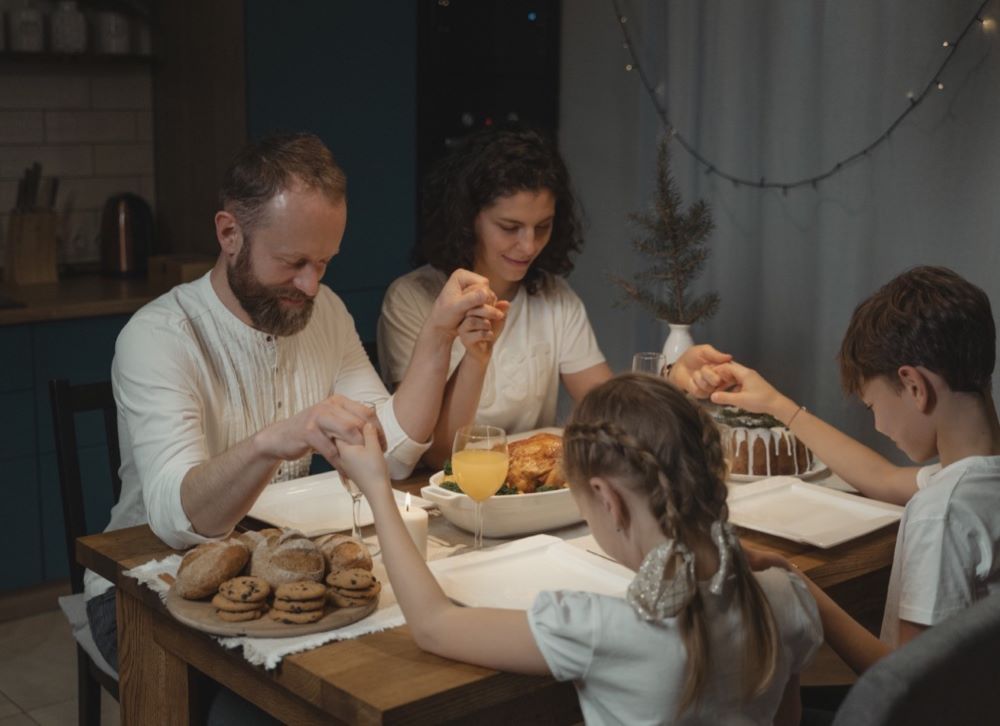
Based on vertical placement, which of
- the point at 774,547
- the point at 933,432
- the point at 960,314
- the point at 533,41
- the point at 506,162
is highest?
the point at 533,41

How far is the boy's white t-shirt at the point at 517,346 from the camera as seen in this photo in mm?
2787

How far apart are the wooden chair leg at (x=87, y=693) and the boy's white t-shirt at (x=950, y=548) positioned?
1376 mm

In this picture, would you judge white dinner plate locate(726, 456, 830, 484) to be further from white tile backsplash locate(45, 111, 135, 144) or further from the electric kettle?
white tile backsplash locate(45, 111, 135, 144)

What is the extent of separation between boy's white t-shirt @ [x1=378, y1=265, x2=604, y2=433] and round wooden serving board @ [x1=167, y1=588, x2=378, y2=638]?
1.11m

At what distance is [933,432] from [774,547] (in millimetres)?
300

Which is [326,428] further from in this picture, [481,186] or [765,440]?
[481,186]

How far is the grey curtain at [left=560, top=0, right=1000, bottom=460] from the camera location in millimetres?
3299

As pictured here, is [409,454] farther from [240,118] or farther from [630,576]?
→ [240,118]

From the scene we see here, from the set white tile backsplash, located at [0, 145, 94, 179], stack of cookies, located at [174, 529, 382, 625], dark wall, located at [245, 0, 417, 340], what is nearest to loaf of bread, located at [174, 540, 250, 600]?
stack of cookies, located at [174, 529, 382, 625]

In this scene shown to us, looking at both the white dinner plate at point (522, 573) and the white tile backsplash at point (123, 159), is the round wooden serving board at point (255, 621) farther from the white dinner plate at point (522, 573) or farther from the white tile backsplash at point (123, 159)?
A: the white tile backsplash at point (123, 159)

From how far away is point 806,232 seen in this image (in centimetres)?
371

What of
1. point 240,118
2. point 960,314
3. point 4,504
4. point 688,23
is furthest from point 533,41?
point 960,314

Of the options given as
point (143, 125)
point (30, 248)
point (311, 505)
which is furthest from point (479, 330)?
point (143, 125)

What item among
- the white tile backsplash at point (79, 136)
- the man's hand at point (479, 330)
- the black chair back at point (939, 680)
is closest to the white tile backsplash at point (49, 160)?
the white tile backsplash at point (79, 136)
